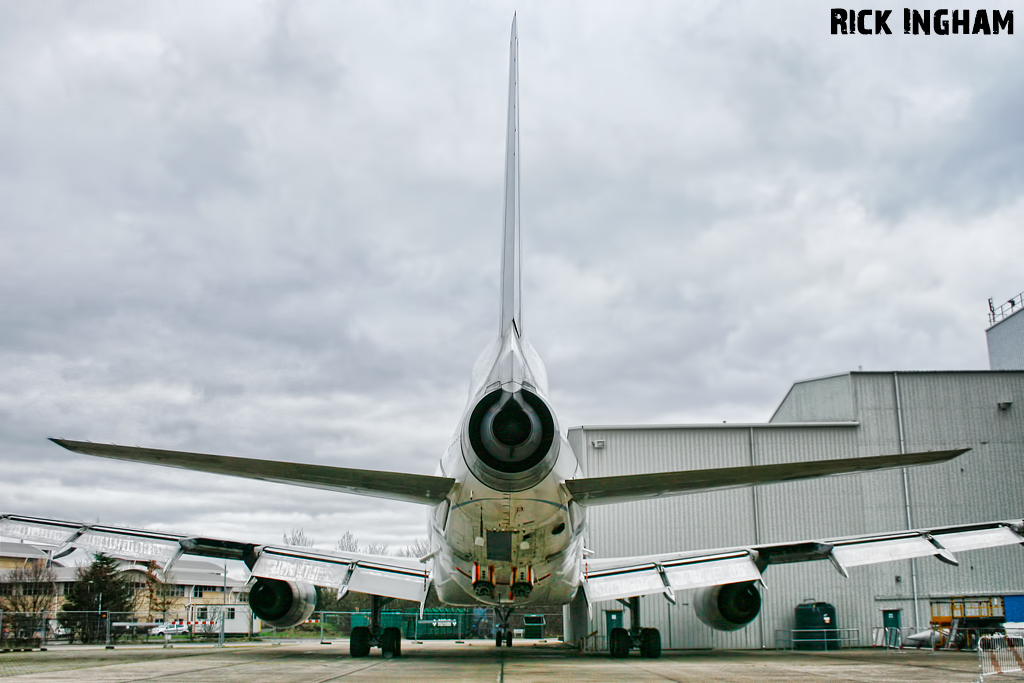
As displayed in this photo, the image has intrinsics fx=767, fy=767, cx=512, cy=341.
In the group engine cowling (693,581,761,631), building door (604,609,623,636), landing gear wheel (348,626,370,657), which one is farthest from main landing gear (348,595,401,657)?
building door (604,609,623,636)

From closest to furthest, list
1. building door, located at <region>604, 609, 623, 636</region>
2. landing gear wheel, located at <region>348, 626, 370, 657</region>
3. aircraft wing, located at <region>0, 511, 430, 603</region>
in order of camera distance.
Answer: aircraft wing, located at <region>0, 511, 430, 603</region> < landing gear wheel, located at <region>348, 626, 370, 657</region> < building door, located at <region>604, 609, 623, 636</region>

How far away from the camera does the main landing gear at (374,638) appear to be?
18656 millimetres

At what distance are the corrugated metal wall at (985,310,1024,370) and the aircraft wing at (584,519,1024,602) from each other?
71.7 ft

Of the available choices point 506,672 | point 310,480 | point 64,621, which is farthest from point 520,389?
point 64,621

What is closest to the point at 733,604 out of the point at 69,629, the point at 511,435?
the point at 511,435

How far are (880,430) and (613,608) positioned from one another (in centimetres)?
1301

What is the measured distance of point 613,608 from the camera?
30.3 m

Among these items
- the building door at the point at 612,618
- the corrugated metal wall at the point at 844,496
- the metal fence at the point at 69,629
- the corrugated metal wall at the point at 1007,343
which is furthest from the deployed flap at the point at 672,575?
the corrugated metal wall at the point at 1007,343

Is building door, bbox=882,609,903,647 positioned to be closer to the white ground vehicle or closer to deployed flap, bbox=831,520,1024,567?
deployed flap, bbox=831,520,1024,567

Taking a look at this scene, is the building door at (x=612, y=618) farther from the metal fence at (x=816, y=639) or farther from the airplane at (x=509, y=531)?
the airplane at (x=509, y=531)

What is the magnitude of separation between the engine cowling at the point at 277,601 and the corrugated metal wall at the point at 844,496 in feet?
45.0

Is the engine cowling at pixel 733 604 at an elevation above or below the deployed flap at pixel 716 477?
below

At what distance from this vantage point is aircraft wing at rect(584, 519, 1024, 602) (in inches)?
706

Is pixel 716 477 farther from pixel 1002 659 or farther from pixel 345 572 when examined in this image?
pixel 1002 659
